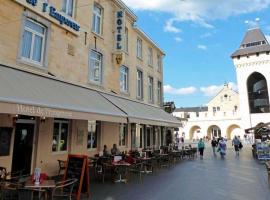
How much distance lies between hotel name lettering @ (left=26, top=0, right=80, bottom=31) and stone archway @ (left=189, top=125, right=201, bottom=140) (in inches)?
2116

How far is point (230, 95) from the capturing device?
65.2 meters

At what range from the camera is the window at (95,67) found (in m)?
13.9

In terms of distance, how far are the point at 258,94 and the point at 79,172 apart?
5407 cm

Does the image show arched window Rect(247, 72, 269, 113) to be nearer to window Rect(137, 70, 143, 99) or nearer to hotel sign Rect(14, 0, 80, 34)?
window Rect(137, 70, 143, 99)

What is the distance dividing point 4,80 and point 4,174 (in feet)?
8.84

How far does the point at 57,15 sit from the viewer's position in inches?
436

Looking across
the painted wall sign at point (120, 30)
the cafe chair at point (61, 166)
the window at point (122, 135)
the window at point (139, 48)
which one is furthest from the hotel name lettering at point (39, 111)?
the window at point (139, 48)

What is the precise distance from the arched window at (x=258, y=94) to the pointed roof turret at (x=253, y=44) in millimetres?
4929

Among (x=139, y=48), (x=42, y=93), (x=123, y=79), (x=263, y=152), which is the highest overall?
(x=139, y=48)

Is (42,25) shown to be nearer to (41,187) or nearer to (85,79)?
(85,79)

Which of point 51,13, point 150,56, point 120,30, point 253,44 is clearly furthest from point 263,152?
point 253,44

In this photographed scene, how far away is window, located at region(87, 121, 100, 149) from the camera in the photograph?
43.8 ft

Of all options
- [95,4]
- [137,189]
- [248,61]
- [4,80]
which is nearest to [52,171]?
[137,189]

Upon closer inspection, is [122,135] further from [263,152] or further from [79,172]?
[263,152]
